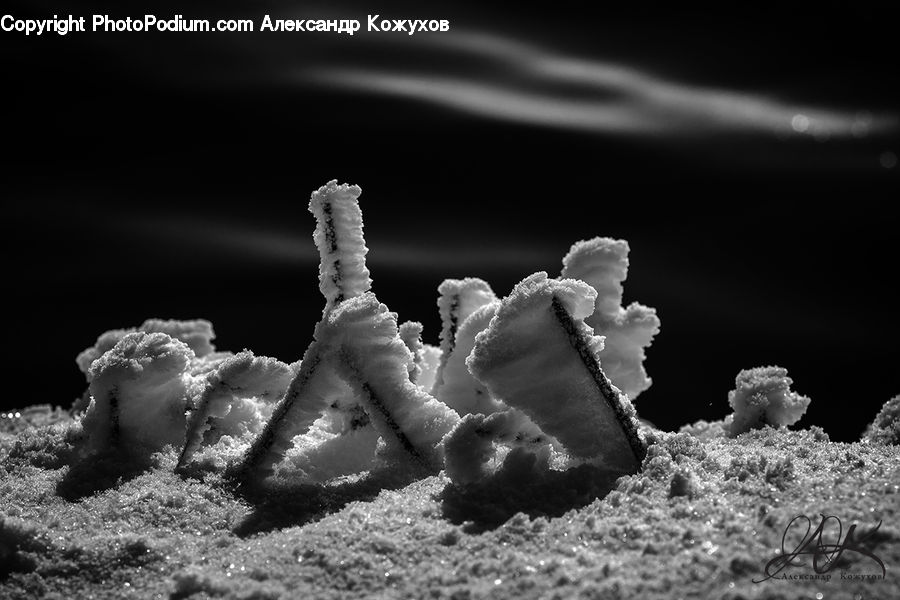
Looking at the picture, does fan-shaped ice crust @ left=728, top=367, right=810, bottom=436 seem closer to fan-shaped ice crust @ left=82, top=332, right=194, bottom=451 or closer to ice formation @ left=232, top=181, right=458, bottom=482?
ice formation @ left=232, top=181, right=458, bottom=482

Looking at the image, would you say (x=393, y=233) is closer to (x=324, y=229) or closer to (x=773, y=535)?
(x=324, y=229)

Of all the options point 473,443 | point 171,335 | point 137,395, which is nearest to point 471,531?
point 473,443

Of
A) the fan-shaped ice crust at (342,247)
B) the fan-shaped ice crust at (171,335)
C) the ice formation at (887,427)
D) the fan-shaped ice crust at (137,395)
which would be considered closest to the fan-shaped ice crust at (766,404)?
the ice formation at (887,427)

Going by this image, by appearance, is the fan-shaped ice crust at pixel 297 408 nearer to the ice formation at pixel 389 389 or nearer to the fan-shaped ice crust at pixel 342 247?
the ice formation at pixel 389 389

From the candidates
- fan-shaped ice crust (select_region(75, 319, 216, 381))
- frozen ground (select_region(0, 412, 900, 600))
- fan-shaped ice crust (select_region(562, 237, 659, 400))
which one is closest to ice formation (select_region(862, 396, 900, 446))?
frozen ground (select_region(0, 412, 900, 600))

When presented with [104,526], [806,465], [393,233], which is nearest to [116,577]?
[104,526]
